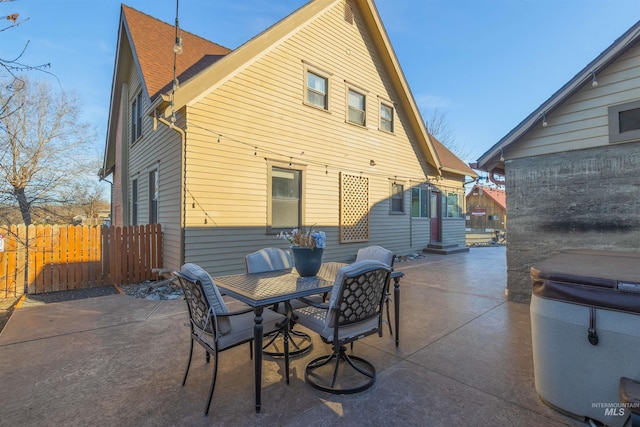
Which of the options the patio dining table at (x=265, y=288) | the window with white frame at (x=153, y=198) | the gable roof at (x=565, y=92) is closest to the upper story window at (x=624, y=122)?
the gable roof at (x=565, y=92)

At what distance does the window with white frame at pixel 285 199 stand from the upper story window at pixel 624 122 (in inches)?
224

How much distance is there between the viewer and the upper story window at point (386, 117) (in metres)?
10.0

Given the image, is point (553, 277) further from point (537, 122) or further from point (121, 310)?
point (121, 310)

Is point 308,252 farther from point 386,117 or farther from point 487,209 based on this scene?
point 487,209

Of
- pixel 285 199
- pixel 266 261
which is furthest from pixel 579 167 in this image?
pixel 285 199

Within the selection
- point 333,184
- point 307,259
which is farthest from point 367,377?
point 333,184

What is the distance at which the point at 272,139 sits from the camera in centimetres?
693

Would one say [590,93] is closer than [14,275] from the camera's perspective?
Yes

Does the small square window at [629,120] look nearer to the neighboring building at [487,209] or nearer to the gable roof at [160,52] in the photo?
the gable roof at [160,52]

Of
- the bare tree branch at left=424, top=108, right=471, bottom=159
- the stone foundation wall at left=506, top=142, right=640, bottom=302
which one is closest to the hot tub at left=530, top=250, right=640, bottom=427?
the stone foundation wall at left=506, top=142, right=640, bottom=302

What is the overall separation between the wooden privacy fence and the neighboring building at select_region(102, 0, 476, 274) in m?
0.63

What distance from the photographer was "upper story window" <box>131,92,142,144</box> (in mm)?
8484

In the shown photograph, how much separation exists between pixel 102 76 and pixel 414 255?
13786mm

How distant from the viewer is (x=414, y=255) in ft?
34.9
